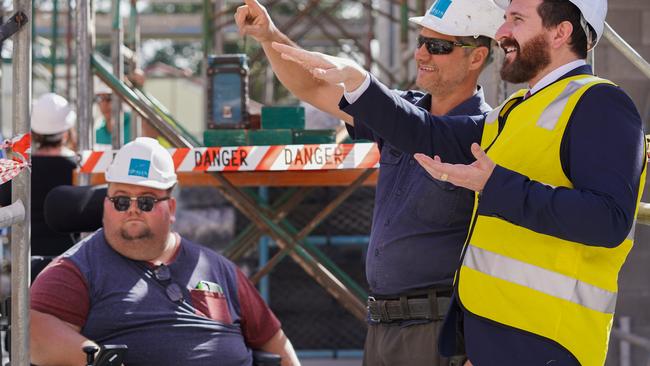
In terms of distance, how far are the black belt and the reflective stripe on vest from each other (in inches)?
29.1

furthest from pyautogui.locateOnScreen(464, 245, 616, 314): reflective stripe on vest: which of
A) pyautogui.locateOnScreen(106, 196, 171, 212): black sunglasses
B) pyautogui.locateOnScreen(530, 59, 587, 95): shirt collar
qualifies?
pyautogui.locateOnScreen(106, 196, 171, 212): black sunglasses

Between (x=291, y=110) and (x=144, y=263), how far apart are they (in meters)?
1.42

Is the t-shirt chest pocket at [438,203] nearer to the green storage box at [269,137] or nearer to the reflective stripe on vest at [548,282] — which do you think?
the reflective stripe on vest at [548,282]

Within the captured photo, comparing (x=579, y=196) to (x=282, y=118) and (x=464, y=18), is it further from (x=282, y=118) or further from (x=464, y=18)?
(x=282, y=118)

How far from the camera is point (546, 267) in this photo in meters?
2.73

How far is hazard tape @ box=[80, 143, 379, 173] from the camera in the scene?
17.0 ft

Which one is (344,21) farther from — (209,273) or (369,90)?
(369,90)

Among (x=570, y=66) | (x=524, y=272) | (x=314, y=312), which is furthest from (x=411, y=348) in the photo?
(x=314, y=312)

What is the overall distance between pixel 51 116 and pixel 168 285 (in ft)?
9.13

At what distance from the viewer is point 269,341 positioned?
4.60 m

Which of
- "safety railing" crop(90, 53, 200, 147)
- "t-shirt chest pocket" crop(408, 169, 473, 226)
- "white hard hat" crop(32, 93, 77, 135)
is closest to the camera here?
"t-shirt chest pocket" crop(408, 169, 473, 226)

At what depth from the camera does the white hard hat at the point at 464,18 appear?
12.0ft

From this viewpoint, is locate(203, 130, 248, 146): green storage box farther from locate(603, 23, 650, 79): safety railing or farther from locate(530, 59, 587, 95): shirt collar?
locate(530, 59, 587, 95): shirt collar

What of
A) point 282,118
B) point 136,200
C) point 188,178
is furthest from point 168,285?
point 188,178
